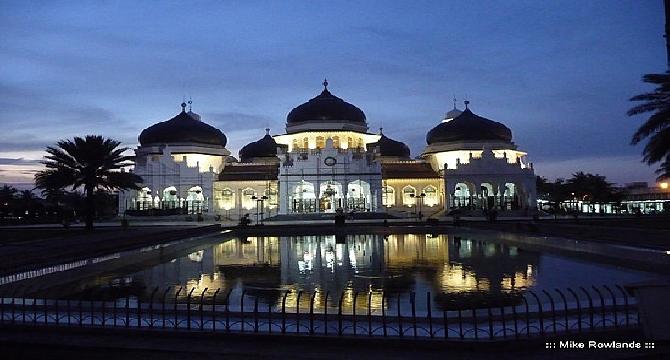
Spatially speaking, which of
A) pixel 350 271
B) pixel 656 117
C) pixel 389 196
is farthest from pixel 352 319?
pixel 389 196

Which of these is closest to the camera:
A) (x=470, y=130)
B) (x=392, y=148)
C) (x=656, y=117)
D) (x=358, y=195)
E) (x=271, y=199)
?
(x=656, y=117)

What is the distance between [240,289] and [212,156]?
2167 inches

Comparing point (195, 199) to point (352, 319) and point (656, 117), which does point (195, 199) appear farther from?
point (352, 319)

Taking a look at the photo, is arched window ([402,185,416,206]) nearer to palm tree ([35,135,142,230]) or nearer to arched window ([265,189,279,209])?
arched window ([265,189,279,209])

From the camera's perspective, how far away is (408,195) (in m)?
62.2

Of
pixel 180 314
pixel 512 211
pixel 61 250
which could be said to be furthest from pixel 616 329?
pixel 512 211

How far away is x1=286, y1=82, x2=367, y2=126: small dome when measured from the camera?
62219 millimetres

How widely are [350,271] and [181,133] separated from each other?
175 feet

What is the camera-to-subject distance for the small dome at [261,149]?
7469 centimetres

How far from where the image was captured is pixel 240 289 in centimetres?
1290

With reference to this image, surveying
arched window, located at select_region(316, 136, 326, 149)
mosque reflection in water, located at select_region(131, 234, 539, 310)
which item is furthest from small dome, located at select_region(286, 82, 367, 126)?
mosque reflection in water, located at select_region(131, 234, 539, 310)

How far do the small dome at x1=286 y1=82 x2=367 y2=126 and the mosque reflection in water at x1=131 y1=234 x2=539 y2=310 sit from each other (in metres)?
38.6

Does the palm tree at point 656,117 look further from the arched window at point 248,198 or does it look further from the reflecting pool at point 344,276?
the arched window at point 248,198

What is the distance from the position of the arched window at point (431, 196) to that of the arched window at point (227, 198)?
71.7 ft
